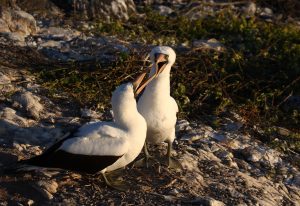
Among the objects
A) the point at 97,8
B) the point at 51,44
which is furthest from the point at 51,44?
the point at 97,8

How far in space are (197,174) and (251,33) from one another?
3.94m

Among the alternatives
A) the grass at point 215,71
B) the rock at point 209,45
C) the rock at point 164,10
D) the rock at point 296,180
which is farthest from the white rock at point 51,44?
the rock at point 296,180

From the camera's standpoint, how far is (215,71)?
8.32 metres

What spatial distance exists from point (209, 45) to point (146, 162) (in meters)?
3.37

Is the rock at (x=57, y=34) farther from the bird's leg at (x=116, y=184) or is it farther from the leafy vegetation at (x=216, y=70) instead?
the bird's leg at (x=116, y=184)

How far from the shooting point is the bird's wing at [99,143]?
526cm

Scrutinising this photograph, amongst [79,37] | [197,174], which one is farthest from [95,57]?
[197,174]

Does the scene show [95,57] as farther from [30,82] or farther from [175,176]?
[175,176]

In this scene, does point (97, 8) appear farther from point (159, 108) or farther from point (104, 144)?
point (104, 144)

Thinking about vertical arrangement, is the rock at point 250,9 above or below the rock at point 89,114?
above

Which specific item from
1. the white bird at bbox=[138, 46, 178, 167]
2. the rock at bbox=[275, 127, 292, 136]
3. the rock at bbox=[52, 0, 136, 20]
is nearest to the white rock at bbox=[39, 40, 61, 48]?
the rock at bbox=[52, 0, 136, 20]

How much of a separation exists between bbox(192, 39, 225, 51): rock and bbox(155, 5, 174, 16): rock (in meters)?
1.21

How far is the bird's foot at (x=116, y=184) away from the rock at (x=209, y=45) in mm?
3469

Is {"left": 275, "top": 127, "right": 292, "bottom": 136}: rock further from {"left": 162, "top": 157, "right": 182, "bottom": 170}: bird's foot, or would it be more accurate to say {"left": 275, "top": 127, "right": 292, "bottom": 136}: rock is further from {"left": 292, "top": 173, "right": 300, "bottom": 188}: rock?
{"left": 162, "top": 157, "right": 182, "bottom": 170}: bird's foot
